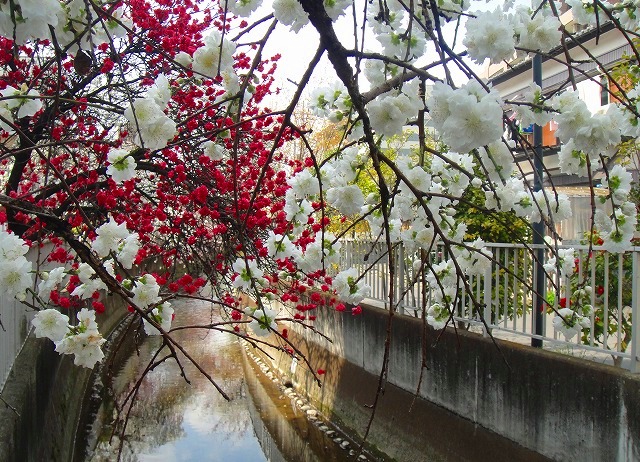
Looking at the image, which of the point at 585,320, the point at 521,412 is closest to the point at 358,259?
the point at 521,412

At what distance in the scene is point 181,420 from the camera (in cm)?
856

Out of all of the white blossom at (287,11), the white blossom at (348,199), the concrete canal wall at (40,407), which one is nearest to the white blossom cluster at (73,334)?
the concrete canal wall at (40,407)

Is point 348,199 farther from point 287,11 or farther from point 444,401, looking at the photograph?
point 444,401

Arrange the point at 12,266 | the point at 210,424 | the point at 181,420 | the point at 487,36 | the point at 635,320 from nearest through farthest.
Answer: the point at 487,36 → the point at 12,266 → the point at 635,320 → the point at 210,424 → the point at 181,420

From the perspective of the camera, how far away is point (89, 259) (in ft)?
6.97

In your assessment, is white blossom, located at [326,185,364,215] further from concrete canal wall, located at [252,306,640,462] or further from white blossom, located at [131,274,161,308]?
white blossom, located at [131,274,161,308]

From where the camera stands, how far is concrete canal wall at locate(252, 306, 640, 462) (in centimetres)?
367

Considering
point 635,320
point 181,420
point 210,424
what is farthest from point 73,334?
point 181,420

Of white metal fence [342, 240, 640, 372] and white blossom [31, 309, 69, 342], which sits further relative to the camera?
white metal fence [342, 240, 640, 372]

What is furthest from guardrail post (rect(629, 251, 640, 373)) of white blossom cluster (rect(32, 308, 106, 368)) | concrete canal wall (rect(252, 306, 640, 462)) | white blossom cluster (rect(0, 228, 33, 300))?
white blossom cluster (rect(0, 228, 33, 300))

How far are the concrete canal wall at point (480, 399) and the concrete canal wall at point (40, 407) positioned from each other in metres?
2.66

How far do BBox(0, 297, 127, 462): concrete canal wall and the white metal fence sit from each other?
257 centimetres

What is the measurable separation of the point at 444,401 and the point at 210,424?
13.9 feet

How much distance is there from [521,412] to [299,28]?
3.45 meters
